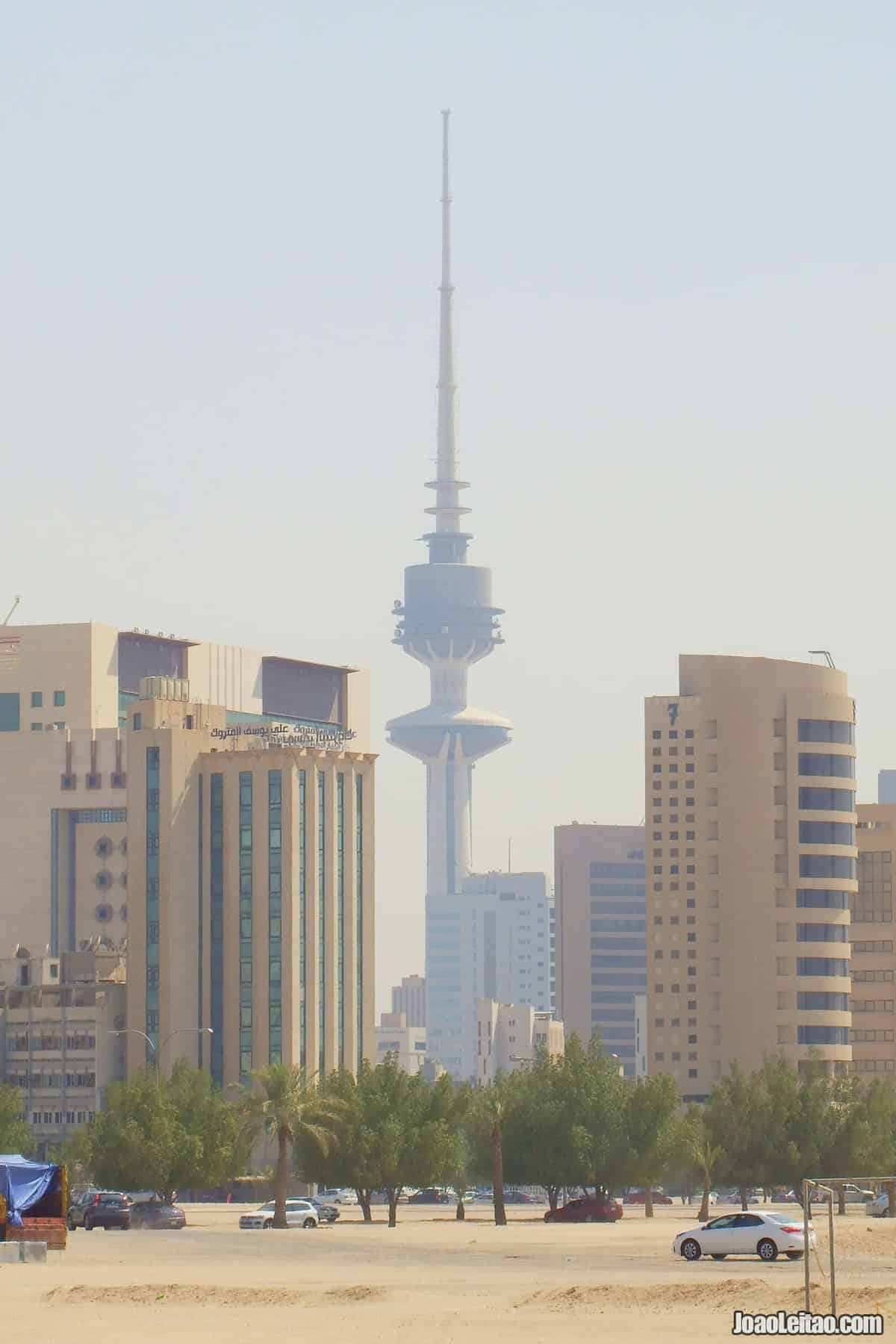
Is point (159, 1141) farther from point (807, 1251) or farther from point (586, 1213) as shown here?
point (807, 1251)

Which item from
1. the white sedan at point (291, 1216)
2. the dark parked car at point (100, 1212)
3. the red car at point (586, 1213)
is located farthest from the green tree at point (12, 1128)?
the dark parked car at point (100, 1212)

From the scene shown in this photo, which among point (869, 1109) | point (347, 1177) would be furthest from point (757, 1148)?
point (347, 1177)

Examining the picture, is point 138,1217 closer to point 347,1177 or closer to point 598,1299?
point 347,1177

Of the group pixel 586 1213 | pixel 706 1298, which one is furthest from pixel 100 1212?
pixel 706 1298

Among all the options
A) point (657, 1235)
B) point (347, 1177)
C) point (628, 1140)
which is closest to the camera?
point (657, 1235)

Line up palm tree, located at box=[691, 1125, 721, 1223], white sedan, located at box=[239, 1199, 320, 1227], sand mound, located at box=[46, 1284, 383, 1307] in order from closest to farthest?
sand mound, located at box=[46, 1284, 383, 1307]
white sedan, located at box=[239, 1199, 320, 1227]
palm tree, located at box=[691, 1125, 721, 1223]

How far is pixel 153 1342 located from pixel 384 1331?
240 inches

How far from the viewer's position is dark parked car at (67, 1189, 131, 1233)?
12744 cm

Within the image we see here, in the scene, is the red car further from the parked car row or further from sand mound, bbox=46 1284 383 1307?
sand mound, bbox=46 1284 383 1307

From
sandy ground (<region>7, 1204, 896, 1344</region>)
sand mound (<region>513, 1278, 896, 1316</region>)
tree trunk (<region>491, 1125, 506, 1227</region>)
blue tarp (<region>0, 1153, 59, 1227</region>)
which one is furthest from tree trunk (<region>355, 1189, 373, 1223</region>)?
sand mound (<region>513, 1278, 896, 1316</region>)

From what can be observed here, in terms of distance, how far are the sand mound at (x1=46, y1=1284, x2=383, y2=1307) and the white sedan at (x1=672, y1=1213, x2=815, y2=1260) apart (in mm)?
19790

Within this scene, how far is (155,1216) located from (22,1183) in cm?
4122

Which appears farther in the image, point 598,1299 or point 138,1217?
point 138,1217

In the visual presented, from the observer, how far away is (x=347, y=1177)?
14762 centimetres
